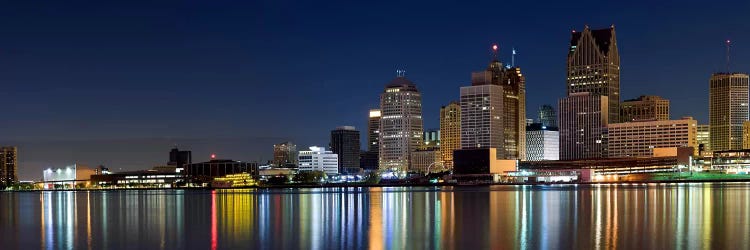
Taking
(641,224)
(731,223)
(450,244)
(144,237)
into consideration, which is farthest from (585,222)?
(144,237)

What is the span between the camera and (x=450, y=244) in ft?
178

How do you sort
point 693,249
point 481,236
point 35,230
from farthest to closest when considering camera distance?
point 35,230 → point 481,236 → point 693,249

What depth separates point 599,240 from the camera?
182 feet

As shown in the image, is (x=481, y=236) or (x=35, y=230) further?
(x=35, y=230)

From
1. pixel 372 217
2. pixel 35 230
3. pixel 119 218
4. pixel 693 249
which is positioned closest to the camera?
pixel 693 249

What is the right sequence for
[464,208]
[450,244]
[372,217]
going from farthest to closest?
[464,208]
[372,217]
[450,244]

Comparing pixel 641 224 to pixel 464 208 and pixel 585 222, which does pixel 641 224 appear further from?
pixel 464 208

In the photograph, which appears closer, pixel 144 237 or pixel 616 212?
pixel 144 237

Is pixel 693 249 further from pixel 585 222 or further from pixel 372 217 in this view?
pixel 372 217

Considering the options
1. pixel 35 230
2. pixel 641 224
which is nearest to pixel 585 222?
pixel 641 224

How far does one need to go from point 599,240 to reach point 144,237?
97.3 feet

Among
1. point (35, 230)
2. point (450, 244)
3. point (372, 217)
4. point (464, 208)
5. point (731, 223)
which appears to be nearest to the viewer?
point (450, 244)

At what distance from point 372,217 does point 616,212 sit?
70.3 ft

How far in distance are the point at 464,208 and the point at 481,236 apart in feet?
114
